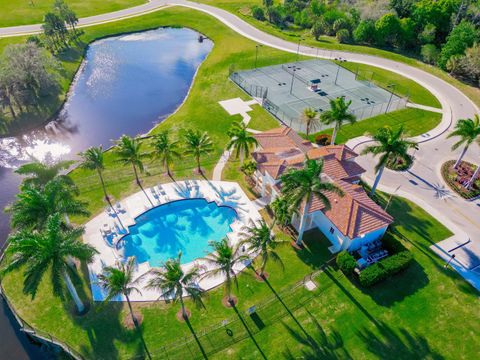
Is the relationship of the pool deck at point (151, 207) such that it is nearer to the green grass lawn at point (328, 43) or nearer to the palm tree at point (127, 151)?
the palm tree at point (127, 151)

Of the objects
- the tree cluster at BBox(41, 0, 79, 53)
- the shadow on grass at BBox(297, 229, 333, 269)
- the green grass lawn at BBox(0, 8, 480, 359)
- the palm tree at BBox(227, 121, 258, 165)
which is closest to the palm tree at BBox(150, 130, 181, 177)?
the palm tree at BBox(227, 121, 258, 165)

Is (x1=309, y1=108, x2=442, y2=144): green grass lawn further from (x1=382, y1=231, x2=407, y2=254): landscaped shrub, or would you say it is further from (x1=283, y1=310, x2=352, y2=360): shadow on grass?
(x1=283, y1=310, x2=352, y2=360): shadow on grass

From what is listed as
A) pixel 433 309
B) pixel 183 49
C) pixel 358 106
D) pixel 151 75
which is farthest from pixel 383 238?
pixel 183 49

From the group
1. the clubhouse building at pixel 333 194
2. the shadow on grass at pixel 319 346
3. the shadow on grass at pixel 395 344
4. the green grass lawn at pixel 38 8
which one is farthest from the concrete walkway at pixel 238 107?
the green grass lawn at pixel 38 8

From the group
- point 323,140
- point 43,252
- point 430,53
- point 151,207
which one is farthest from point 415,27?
point 43,252

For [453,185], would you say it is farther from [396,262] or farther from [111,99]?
[111,99]

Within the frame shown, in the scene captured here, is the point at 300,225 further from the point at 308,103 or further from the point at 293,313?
the point at 308,103
